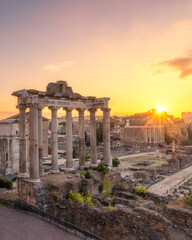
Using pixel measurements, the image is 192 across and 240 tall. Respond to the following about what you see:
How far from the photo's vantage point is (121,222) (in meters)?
11.6

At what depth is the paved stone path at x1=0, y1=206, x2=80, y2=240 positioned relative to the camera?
39.1ft

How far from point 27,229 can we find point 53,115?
31.1ft

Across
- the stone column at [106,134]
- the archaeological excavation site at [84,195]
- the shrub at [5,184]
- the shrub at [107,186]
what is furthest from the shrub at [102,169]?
the shrub at [5,184]

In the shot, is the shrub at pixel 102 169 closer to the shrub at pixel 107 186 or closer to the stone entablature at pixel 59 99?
the shrub at pixel 107 186

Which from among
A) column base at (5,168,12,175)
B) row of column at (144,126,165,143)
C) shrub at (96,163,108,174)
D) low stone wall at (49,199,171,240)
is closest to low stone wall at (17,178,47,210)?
low stone wall at (49,199,171,240)

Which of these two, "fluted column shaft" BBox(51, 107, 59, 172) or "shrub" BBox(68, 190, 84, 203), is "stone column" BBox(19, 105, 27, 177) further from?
"shrub" BBox(68, 190, 84, 203)

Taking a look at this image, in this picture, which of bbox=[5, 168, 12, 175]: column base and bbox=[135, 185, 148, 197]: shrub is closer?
bbox=[135, 185, 148, 197]: shrub

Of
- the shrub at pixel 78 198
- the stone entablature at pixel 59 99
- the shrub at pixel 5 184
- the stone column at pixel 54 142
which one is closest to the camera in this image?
the shrub at pixel 78 198

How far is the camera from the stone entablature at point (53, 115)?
16.2 meters

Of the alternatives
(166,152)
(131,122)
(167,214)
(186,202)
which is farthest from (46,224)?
(131,122)

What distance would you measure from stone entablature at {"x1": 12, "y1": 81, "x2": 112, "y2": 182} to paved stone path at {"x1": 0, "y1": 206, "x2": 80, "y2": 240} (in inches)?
106

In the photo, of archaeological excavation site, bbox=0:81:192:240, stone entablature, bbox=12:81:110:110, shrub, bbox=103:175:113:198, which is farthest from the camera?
shrub, bbox=103:175:113:198

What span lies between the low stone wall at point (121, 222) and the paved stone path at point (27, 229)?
119cm

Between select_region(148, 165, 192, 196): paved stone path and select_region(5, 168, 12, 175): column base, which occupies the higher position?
select_region(5, 168, 12, 175): column base
